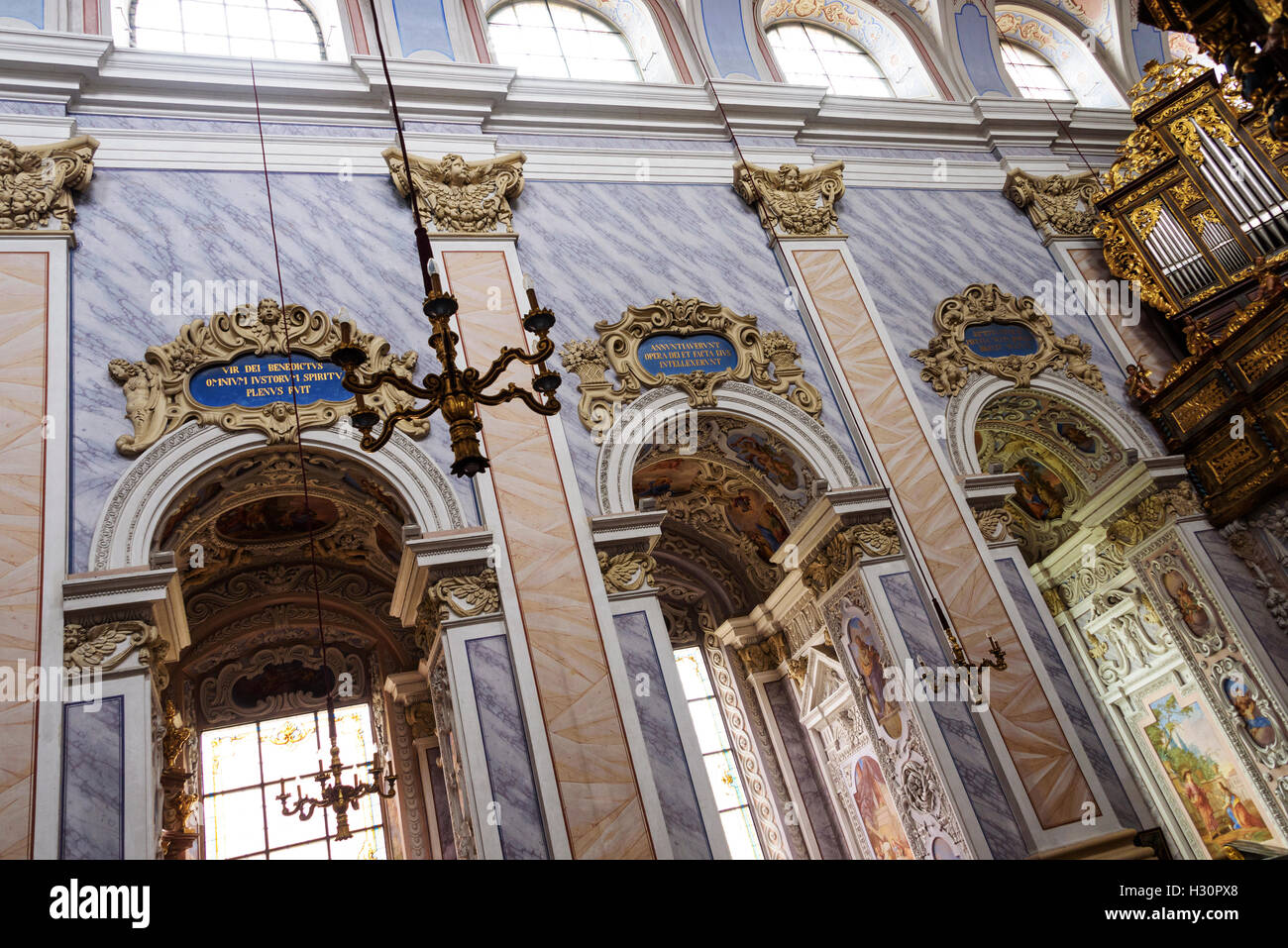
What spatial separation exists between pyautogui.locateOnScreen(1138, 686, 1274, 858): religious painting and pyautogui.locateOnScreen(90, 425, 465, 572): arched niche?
7.82 meters

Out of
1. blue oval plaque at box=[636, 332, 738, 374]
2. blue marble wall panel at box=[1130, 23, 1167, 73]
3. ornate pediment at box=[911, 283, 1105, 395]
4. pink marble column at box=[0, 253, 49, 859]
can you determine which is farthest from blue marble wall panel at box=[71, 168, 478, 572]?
blue marble wall panel at box=[1130, 23, 1167, 73]

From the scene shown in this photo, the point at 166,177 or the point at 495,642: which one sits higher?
the point at 166,177

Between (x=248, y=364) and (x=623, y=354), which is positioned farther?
(x=623, y=354)

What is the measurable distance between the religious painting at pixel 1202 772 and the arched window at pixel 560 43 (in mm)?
9346

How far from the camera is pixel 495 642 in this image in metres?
7.54

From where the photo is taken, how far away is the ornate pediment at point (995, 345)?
33.8 feet

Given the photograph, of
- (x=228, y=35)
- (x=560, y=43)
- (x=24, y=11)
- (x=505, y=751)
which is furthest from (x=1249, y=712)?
(x=24, y=11)

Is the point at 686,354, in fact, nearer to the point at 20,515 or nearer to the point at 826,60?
the point at 20,515

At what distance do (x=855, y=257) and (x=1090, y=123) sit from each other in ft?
14.9

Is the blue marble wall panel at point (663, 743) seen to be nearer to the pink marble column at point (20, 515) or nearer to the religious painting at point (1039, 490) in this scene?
the pink marble column at point (20, 515)

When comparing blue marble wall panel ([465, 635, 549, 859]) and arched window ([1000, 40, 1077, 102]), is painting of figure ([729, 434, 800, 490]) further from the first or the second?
arched window ([1000, 40, 1077, 102])

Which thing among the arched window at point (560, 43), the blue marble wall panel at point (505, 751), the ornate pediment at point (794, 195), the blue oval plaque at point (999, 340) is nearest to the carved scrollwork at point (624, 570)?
the blue marble wall panel at point (505, 751)
